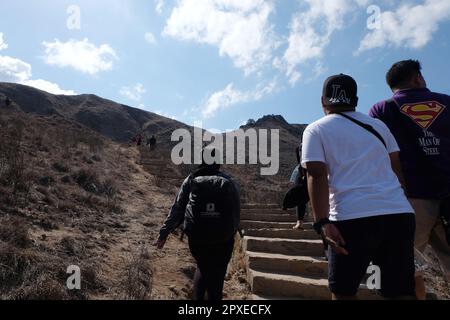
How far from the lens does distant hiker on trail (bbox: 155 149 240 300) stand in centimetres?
348

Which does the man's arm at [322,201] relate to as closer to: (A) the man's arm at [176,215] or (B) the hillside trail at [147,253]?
(A) the man's arm at [176,215]

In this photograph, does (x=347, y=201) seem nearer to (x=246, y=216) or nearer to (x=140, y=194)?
(x=246, y=216)

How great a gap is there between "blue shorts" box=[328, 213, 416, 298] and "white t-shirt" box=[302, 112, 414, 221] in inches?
2.1

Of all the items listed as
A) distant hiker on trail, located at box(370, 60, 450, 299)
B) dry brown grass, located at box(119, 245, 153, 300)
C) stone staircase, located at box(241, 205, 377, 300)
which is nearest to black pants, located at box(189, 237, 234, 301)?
dry brown grass, located at box(119, 245, 153, 300)

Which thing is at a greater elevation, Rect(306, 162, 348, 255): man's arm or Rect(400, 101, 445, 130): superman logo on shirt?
Rect(400, 101, 445, 130): superman logo on shirt

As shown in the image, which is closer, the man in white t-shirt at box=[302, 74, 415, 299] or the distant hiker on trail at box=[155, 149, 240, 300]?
the man in white t-shirt at box=[302, 74, 415, 299]

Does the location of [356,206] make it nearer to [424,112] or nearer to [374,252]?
[374,252]

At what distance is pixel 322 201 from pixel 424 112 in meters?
1.33

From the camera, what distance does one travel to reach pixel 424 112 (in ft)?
9.55

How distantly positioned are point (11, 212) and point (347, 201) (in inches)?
219

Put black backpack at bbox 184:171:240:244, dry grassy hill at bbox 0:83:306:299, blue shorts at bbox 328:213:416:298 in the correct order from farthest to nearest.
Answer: dry grassy hill at bbox 0:83:306:299 → black backpack at bbox 184:171:240:244 → blue shorts at bbox 328:213:416:298

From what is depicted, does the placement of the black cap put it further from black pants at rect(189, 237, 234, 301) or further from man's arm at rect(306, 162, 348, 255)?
black pants at rect(189, 237, 234, 301)

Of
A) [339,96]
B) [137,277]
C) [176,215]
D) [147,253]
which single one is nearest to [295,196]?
[176,215]
